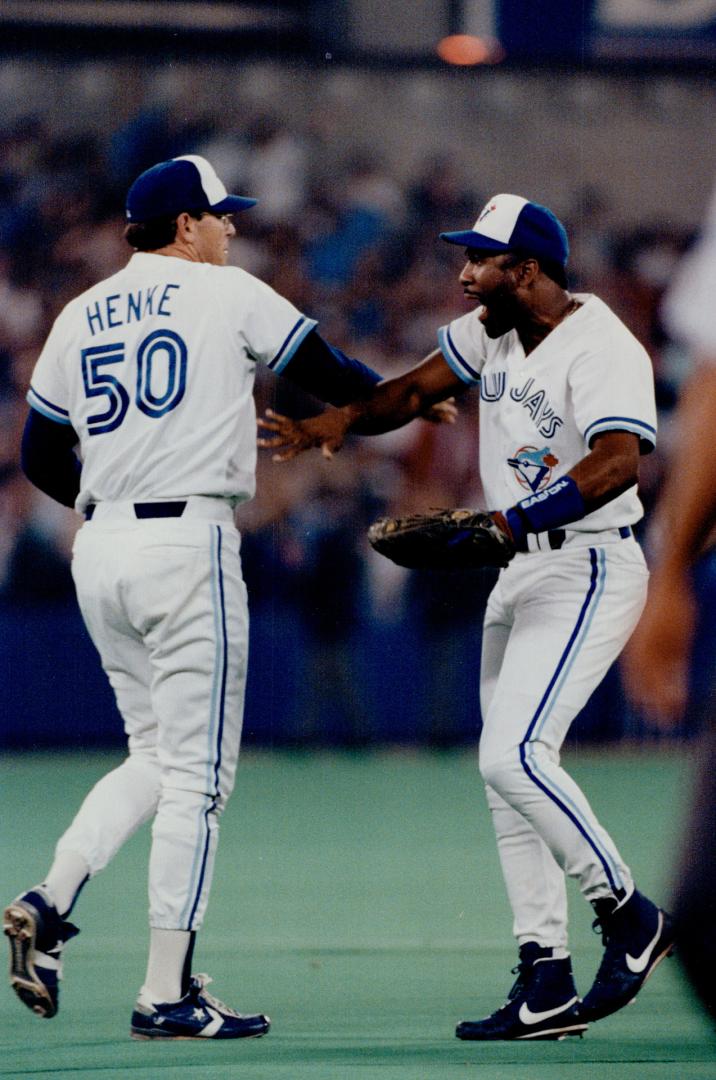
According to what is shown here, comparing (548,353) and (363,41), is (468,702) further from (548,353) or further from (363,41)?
(548,353)

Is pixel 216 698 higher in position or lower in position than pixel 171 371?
lower

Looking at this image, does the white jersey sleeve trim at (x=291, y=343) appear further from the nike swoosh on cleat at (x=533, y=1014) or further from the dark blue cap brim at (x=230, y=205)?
the nike swoosh on cleat at (x=533, y=1014)

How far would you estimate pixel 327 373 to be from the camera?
4.95m

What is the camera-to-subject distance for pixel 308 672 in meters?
11.6

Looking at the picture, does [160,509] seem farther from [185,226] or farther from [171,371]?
[185,226]

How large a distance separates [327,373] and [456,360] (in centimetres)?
41

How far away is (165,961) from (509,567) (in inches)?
53.0

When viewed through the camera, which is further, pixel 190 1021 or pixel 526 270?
pixel 526 270

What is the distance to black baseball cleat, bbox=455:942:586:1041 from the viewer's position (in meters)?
4.55

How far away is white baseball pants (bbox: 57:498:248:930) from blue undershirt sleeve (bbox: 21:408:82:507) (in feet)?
1.14

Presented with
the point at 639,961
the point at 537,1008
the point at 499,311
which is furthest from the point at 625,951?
the point at 499,311

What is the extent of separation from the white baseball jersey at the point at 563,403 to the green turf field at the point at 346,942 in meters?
1.05

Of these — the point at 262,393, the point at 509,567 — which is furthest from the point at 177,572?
the point at 262,393

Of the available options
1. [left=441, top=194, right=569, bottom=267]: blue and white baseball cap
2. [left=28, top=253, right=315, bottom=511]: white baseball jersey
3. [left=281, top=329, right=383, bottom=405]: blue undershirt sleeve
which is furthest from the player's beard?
[left=28, top=253, right=315, bottom=511]: white baseball jersey
